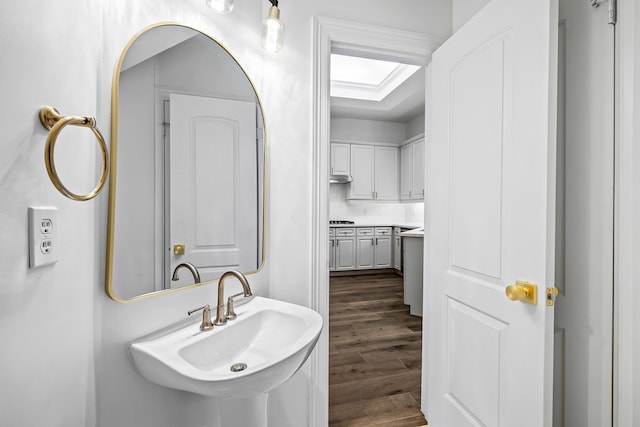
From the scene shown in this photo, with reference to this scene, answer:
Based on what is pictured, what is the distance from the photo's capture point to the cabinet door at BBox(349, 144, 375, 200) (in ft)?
17.8

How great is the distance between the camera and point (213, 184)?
1.19m

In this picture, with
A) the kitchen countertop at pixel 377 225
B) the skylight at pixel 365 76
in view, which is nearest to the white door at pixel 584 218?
the skylight at pixel 365 76

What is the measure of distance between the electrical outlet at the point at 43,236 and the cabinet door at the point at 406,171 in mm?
5127

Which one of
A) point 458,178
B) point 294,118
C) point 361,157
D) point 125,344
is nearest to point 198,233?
point 125,344

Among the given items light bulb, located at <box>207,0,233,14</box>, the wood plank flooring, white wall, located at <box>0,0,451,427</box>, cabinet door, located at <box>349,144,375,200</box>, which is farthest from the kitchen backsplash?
light bulb, located at <box>207,0,233,14</box>

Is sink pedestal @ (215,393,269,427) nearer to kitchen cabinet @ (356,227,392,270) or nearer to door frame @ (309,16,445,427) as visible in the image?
door frame @ (309,16,445,427)

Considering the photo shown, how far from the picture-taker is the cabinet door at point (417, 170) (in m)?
4.95

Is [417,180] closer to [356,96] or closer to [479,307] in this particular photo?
[356,96]

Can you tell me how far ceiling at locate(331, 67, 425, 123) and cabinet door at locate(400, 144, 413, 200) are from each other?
589 millimetres

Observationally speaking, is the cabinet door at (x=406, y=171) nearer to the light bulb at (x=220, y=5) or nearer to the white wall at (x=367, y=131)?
the white wall at (x=367, y=131)

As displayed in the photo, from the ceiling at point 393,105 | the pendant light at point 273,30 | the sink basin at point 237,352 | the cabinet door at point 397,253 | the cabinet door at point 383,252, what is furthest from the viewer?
the cabinet door at point 383,252

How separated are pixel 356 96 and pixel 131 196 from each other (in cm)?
437

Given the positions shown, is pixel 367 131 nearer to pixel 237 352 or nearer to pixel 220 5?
pixel 220 5

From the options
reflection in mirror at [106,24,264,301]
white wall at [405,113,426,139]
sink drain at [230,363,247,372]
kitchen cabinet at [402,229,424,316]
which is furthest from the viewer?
white wall at [405,113,426,139]
